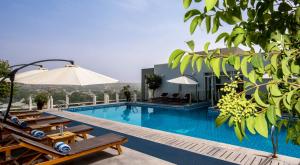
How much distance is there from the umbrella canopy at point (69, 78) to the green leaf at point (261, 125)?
7188 mm

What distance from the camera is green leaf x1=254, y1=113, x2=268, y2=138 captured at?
766mm

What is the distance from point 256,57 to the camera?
86 centimetres

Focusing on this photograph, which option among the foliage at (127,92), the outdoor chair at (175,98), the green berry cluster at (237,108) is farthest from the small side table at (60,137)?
the foliage at (127,92)

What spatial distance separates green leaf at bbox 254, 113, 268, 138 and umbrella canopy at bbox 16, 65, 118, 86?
23.6 ft

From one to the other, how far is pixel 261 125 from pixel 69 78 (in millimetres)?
7697

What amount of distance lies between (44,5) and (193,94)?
52.1 feet

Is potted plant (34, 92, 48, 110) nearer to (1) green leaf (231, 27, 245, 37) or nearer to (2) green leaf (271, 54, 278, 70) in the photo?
(1) green leaf (231, 27, 245, 37)

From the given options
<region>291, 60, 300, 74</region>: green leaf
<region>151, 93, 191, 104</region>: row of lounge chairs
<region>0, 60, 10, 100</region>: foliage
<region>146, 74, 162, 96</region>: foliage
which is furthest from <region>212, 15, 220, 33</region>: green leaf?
<region>146, 74, 162, 96</region>: foliage

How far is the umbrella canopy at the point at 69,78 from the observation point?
303 inches

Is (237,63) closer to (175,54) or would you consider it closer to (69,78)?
(175,54)

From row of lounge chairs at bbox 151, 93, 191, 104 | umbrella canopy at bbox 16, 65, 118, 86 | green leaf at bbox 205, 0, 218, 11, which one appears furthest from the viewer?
row of lounge chairs at bbox 151, 93, 191, 104

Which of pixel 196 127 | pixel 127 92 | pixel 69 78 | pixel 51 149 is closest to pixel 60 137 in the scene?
pixel 51 149

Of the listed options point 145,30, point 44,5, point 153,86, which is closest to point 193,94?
point 153,86

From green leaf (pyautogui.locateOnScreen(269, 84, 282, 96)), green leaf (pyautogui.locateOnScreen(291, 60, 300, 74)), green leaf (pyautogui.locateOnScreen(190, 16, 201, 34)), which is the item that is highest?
green leaf (pyautogui.locateOnScreen(190, 16, 201, 34))
